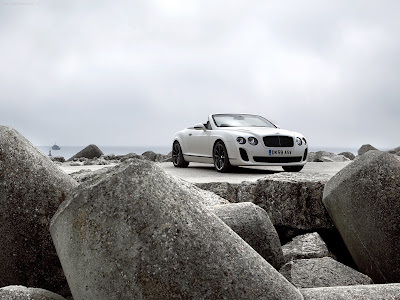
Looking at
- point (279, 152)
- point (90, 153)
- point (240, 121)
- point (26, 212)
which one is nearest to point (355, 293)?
point (26, 212)

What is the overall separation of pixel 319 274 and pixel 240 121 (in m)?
8.47

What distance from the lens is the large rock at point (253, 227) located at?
151 inches

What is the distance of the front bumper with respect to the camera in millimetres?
10609

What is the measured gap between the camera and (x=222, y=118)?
12.4 meters

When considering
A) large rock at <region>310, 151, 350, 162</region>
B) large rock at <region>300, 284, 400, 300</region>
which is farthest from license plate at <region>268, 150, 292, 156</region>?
large rock at <region>300, 284, 400, 300</region>

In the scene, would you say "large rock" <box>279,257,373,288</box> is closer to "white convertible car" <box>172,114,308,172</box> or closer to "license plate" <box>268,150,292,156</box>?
"white convertible car" <box>172,114,308,172</box>

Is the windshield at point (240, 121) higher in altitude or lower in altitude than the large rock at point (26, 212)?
higher

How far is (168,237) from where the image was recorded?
243cm

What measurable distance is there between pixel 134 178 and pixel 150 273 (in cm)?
48

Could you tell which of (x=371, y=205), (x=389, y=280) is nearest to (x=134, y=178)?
(x=371, y=205)

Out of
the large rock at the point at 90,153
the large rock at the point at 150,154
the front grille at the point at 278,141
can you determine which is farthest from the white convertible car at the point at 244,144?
the large rock at the point at 90,153

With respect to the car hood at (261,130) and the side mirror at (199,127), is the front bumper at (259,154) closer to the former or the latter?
the car hood at (261,130)

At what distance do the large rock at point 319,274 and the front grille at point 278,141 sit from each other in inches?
265

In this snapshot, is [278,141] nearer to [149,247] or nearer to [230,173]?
[230,173]
